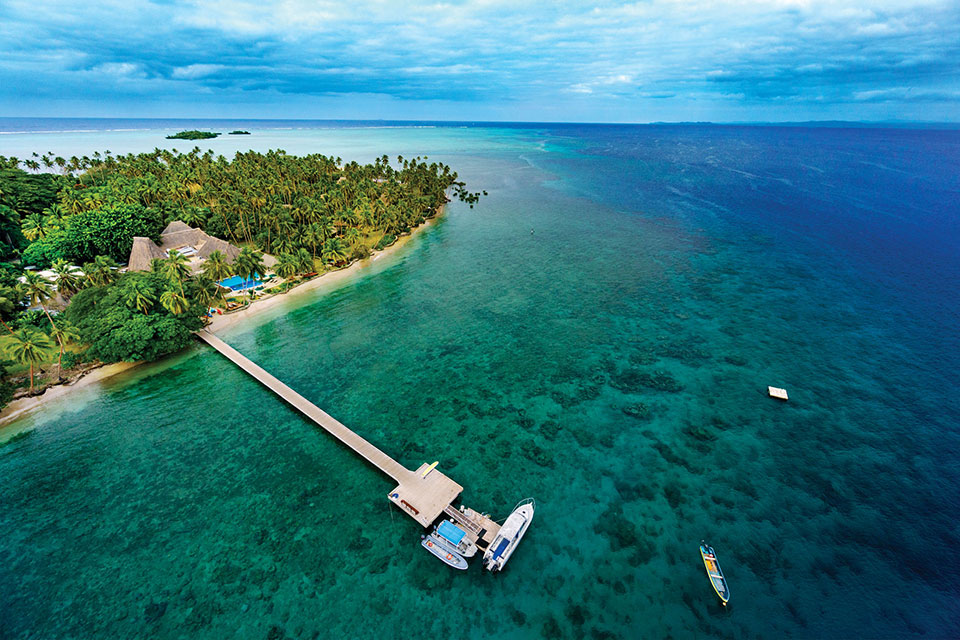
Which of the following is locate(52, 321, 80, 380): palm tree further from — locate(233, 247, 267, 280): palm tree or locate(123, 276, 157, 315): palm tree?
locate(233, 247, 267, 280): palm tree

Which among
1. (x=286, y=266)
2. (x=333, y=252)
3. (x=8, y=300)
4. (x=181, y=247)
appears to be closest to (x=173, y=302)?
(x=8, y=300)

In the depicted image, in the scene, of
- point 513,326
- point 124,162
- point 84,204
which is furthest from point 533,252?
point 124,162

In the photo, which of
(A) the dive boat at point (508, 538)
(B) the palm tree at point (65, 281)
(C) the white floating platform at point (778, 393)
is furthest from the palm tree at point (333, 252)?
(C) the white floating platform at point (778, 393)

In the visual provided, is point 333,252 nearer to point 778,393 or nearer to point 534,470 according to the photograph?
point 534,470

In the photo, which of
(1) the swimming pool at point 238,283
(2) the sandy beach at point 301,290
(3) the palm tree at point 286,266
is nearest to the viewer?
(2) the sandy beach at point 301,290

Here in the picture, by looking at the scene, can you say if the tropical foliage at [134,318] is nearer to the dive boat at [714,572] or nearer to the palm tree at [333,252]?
the palm tree at [333,252]

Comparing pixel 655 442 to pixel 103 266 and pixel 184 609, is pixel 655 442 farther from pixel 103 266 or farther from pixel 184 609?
pixel 103 266
